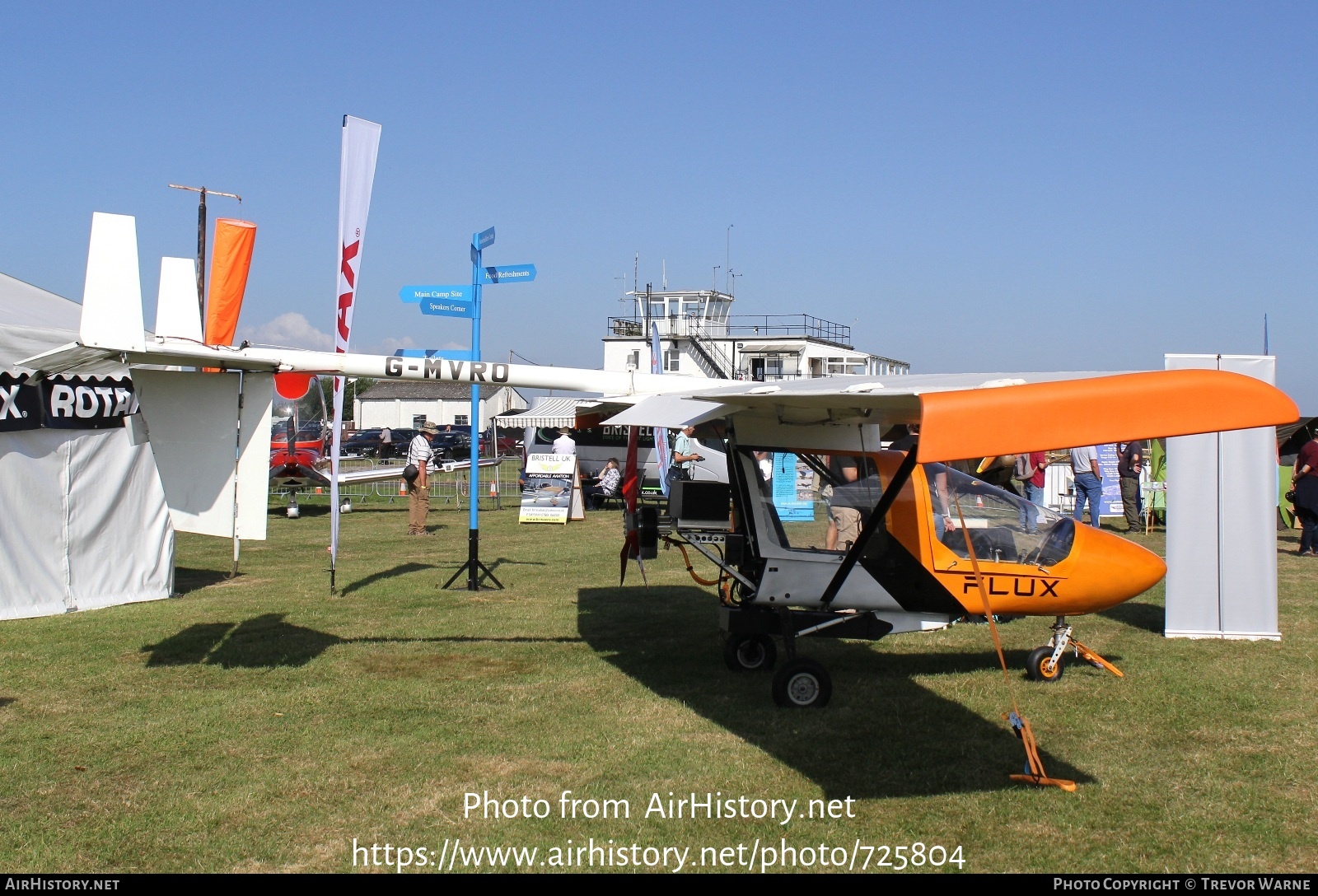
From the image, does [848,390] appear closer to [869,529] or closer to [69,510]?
[869,529]

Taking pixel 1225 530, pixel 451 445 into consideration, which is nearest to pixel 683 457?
pixel 1225 530

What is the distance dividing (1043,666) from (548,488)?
1478 cm

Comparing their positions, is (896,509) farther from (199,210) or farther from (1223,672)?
(199,210)

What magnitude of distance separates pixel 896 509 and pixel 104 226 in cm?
616

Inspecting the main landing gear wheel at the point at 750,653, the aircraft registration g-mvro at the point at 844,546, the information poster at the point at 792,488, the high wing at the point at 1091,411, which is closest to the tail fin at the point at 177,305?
the aircraft registration g-mvro at the point at 844,546

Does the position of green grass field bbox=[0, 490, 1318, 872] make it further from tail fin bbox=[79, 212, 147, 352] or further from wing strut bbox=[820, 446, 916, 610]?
tail fin bbox=[79, 212, 147, 352]

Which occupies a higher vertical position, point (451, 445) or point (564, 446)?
point (451, 445)

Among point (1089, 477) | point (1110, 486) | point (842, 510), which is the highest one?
point (1089, 477)

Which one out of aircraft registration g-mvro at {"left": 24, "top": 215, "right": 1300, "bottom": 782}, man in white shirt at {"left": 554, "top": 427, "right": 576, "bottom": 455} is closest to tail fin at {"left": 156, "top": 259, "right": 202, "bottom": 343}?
aircraft registration g-mvro at {"left": 24, "top": 215, "right": 1300, "bottom": 782}

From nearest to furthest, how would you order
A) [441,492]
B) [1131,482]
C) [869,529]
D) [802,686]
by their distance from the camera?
[869,529] → [802,686] → [1131,482] → [441,492]

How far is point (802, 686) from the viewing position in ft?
22.1

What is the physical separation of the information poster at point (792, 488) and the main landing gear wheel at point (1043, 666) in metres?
2.11

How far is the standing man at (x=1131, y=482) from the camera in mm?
18094

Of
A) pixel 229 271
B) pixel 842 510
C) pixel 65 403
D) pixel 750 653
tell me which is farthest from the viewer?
pixel 65 403
